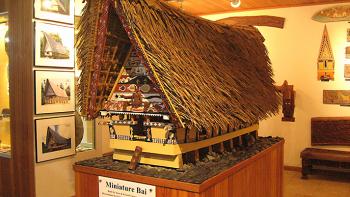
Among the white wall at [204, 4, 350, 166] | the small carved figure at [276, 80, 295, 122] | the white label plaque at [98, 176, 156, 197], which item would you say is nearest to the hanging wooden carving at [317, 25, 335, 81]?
the white wall at [204, 4, 350, 166]

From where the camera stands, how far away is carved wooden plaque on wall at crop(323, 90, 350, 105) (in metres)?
4.61

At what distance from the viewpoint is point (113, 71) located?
5.80 feet

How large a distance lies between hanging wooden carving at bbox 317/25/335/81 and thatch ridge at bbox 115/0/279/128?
272 cm

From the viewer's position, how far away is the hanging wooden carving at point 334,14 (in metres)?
4.57

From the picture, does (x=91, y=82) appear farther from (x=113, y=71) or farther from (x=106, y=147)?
(x=106, y=147)

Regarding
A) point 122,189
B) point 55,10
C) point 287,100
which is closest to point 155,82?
point 122,189

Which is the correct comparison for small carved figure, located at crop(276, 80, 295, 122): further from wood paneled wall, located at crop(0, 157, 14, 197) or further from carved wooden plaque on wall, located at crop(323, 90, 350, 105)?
wood paneled wall, located at crop(0, 157, 14, 197)

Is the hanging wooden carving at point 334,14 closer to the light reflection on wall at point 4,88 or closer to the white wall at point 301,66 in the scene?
the white wall at point 301,66

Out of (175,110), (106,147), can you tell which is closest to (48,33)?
(106,147)

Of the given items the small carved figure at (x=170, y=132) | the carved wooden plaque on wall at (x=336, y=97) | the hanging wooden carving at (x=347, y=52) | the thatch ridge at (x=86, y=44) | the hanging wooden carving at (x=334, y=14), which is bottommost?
the small carved figure at (x=170, y=132)

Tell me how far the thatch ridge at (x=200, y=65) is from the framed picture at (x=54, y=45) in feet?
5.21

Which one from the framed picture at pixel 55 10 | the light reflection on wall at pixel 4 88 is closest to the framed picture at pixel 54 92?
the framed picture at pixel 55 10

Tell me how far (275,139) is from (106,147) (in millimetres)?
1959

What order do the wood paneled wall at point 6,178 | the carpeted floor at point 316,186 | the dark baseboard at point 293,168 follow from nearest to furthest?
the wood paneled wall at point 6,178 → the carpeted floor at point 316,186 → the dark baseboard at point 293,168
